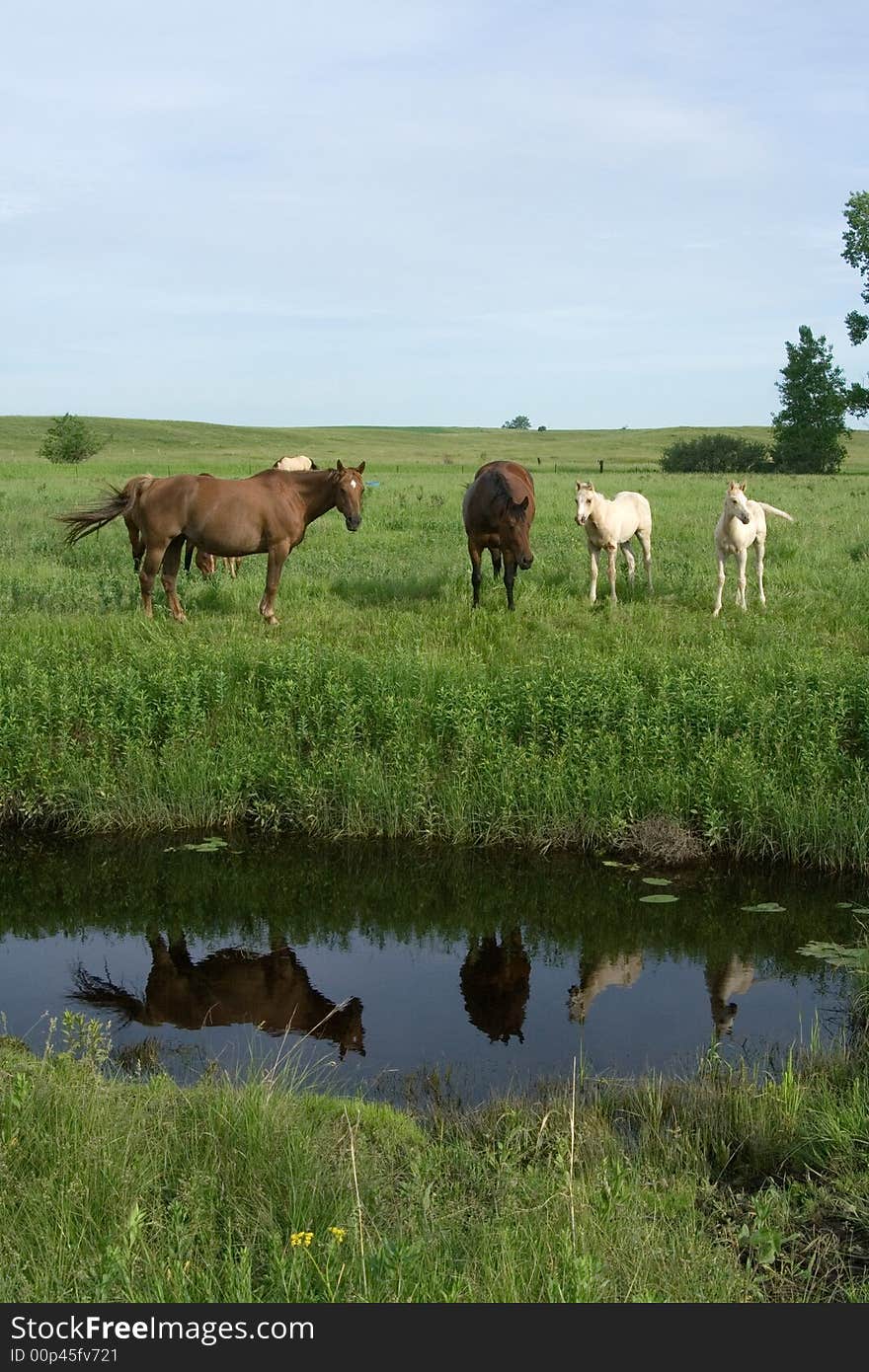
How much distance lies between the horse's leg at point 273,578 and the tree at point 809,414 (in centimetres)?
6245

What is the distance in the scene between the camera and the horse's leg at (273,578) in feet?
47.7

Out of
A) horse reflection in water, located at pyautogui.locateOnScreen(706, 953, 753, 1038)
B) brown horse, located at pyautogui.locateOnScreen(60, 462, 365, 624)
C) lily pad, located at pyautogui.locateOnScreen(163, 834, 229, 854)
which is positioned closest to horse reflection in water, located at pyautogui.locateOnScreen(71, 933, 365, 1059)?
lily pad, located at pyautogui.locateOnScreen(163, 834, 229, 854)

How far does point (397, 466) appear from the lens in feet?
218

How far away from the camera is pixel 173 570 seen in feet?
49.7

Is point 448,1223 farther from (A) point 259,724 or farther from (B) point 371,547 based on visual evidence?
(B) point 371,547

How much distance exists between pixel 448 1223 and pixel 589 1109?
147 centimetres

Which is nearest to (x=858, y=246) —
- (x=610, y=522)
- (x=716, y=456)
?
(x=716, y=456)

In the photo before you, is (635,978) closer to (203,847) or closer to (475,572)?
(203,847)

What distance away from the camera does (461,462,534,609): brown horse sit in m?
15.2

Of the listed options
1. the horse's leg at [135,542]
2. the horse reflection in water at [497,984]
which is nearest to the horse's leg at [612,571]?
the horse's leg at [135,542]

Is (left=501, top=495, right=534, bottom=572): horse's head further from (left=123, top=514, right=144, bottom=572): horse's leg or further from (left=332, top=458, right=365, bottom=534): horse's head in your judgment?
(left=123, top=514, right=144, bottom=572): horse's leg

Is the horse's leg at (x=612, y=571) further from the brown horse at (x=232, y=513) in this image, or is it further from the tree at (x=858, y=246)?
the tree at (x=858, y=246)

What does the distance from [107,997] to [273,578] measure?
762 cm
